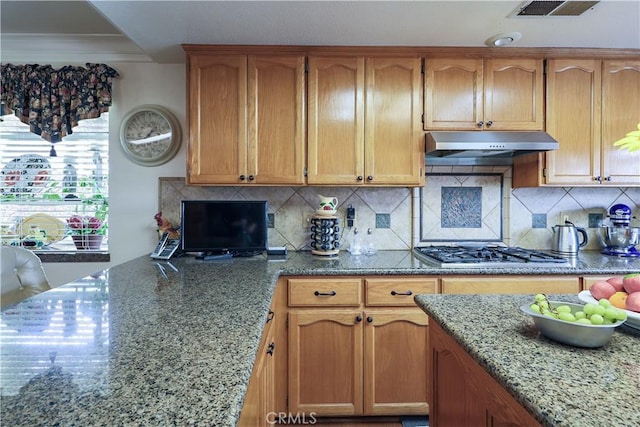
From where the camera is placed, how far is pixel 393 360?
1.84 meters

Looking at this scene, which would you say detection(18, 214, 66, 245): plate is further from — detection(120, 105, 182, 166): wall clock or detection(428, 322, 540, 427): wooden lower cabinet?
detection(428, 322, 540, 427): wooden lower cabinet

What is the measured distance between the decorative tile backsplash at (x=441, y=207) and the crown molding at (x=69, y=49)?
946 millimetres

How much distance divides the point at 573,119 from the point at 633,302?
5.84ft

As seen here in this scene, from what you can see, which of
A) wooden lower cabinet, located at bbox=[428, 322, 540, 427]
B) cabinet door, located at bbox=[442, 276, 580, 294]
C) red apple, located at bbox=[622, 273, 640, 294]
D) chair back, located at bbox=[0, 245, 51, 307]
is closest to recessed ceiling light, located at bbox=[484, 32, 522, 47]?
cabinet door, located at bbox=[442, 276, 580, 294]

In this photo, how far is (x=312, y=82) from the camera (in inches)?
82.8

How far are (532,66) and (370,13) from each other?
1.18 meters

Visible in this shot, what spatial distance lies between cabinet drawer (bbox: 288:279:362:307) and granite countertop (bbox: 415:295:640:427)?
0.84 metres

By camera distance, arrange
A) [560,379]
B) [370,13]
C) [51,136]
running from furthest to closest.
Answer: [51,136] < [370,13] < [560,379]

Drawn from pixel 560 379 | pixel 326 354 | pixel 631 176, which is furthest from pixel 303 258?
pixel 631 176

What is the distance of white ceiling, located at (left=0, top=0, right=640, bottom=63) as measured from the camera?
5.51 feet

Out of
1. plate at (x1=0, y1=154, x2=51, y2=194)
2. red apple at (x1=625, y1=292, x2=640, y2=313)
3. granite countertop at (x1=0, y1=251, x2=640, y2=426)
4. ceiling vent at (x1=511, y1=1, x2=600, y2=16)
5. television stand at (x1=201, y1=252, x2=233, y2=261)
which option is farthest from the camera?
plate at (x1=0, y1=154, x2=51, y2=194)

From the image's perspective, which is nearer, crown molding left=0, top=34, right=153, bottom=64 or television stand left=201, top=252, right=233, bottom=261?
television stand left=201, top=252, right=233, bottom=261

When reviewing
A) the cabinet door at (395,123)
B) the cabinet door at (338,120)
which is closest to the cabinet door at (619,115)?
the cabinet door at (395,123)

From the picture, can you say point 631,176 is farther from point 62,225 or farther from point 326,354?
point 62,225
